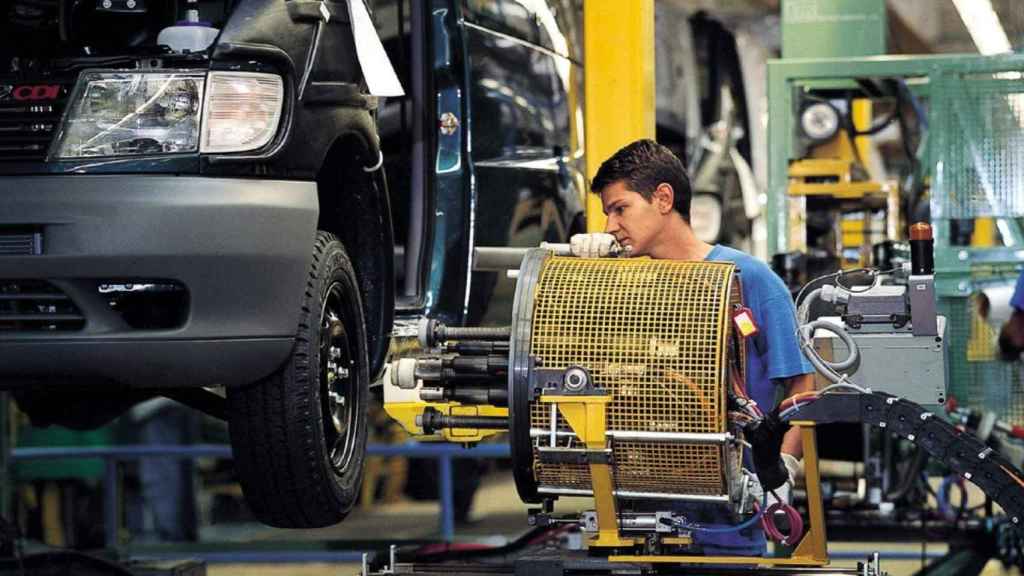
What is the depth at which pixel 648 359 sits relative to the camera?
10.2 feet

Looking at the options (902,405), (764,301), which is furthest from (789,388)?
(902,405)

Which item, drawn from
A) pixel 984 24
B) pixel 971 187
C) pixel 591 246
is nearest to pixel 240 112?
pixel 591 246

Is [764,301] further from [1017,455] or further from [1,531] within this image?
[1017,455]

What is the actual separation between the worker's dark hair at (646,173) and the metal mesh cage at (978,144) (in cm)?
356

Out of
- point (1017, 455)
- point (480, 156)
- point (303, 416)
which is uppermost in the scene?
point (480, 156)

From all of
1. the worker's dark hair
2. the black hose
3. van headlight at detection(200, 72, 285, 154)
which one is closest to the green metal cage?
the black hose

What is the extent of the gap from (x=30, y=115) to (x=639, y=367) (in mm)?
1586

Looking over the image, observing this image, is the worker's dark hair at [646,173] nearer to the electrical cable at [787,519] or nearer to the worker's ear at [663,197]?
the worker's ear at [663,197]

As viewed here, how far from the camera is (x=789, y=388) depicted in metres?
3.60

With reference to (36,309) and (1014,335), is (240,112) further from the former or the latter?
(1014,335)

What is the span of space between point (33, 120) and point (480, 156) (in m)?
1.44

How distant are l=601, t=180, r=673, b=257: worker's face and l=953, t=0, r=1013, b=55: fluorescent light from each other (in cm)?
532

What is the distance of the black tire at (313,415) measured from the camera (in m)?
3.96

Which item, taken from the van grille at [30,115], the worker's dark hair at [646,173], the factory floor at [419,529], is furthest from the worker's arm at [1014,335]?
the van grille at [30,115]
